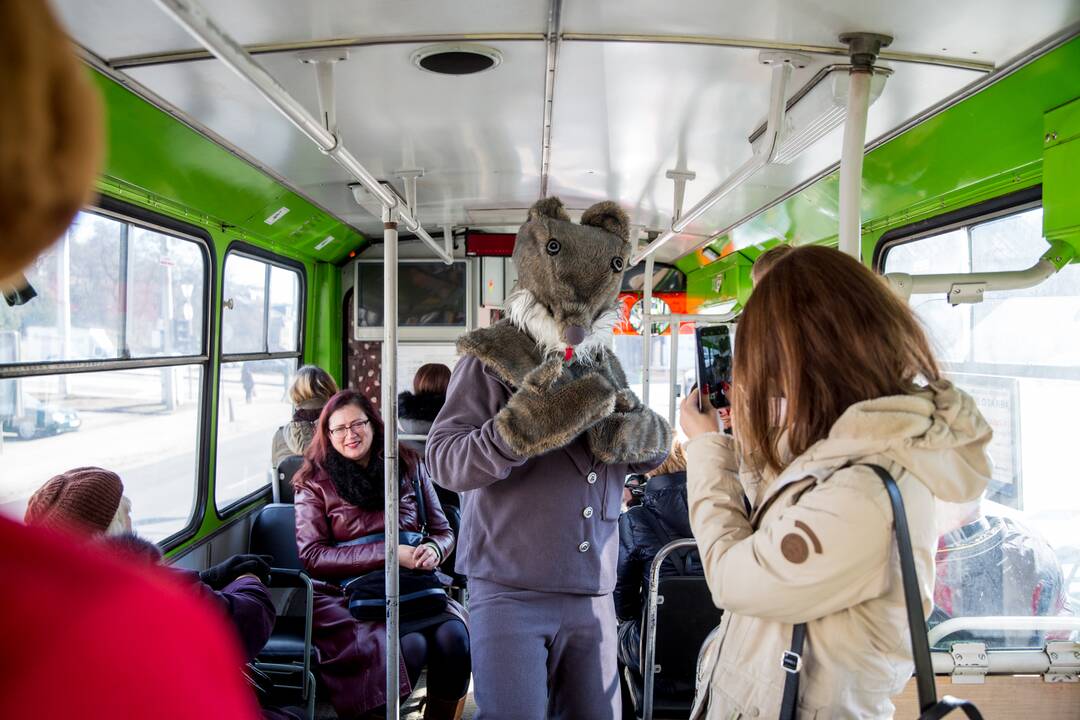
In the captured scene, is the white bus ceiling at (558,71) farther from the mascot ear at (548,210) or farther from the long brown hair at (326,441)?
the long brown hair at (326,441)

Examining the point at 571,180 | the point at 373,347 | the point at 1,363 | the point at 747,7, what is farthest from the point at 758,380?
the point at 373,347

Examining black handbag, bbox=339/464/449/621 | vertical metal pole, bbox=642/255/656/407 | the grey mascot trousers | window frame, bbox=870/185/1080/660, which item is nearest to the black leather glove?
black handbag, bbox=339/464/449/621

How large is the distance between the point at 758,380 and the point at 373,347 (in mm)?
5731

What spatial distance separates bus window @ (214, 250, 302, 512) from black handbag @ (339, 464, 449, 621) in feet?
5.28

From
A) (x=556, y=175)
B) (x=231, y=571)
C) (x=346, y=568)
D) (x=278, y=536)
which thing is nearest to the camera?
(x=231, y=571)

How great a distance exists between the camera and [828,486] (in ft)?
3.85

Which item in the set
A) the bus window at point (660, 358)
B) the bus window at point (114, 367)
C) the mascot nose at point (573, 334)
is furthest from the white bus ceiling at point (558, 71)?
the bus window at point (660, 358)

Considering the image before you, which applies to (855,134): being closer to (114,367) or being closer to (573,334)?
(573,334)

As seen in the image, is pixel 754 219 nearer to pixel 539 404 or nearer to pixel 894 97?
pixel 894 97

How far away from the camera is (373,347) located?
22.0 feet

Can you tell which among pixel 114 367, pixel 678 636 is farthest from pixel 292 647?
pixel 678 636

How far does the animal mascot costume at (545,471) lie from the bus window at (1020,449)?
122 centimetres

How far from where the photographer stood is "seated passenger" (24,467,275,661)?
6.50 feet

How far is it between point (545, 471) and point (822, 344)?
3.34ft
